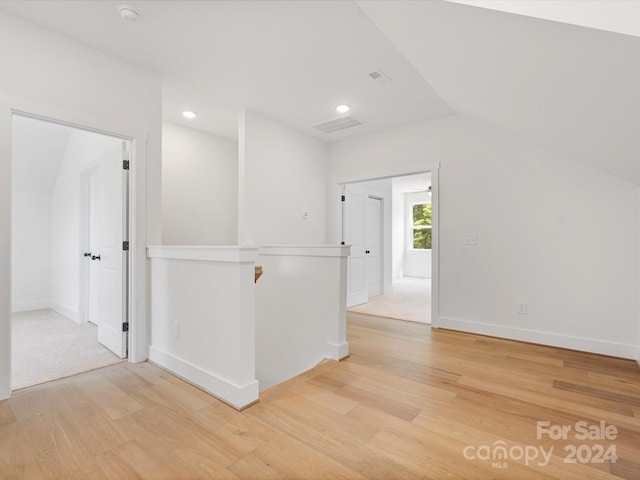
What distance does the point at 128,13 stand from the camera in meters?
2.02

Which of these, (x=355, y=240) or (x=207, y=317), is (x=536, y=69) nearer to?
(x=207, y=317)

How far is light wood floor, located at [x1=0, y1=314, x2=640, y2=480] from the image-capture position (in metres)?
1.38

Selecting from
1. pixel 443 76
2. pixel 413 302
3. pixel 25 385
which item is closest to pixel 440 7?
pixel 443 76

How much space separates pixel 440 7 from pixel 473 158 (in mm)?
2370

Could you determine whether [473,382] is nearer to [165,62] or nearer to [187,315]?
[187,315]

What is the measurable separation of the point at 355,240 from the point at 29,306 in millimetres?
5294

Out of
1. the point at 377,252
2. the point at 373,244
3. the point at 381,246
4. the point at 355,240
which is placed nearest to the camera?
the point at 355,240

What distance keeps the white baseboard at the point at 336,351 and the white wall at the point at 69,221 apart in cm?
337

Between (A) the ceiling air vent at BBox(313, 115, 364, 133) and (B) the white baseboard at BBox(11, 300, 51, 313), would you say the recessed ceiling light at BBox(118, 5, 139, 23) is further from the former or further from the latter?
(B) the white baseboard at BBox(11, 300, 51, 313)

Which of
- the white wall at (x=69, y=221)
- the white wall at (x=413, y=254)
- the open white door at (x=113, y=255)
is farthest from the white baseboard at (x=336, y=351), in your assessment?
the white wall at (x=413, y=254)

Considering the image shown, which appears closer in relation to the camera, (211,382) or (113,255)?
(211,382)

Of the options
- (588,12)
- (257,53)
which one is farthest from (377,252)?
(588,12)

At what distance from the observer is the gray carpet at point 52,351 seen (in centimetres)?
242

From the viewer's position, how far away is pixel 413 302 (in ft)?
17.7
